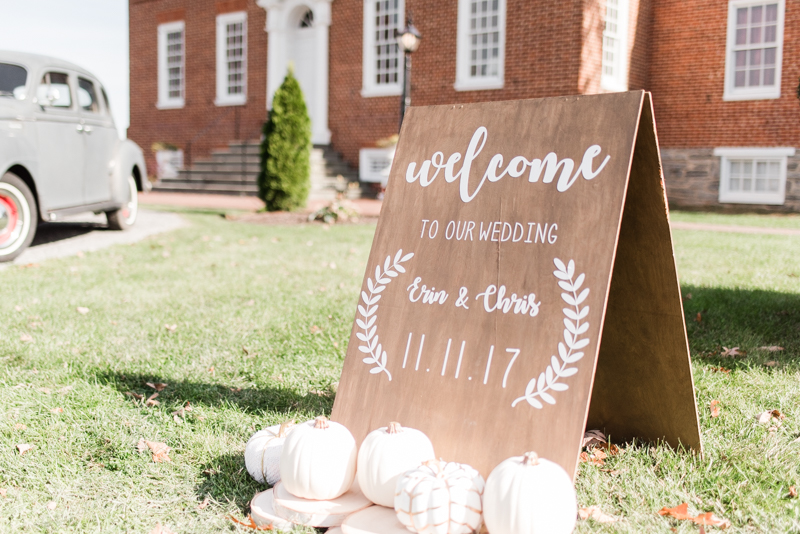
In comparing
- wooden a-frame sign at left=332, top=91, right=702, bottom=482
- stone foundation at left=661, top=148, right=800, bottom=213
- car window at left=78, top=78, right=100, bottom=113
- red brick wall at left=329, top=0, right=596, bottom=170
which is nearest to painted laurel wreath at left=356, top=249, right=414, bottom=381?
wooden a-frame sign at left=332, top=91, right=702, bottom=482

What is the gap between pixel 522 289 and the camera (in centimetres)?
233

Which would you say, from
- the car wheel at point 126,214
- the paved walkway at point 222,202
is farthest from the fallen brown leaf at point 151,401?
the paved walkway at point 222,202

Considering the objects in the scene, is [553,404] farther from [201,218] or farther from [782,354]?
[201,218]

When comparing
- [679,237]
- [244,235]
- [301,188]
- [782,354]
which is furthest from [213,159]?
[782,354]

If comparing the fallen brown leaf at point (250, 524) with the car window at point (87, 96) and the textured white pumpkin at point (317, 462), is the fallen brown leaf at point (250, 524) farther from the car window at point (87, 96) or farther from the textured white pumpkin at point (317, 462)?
the car window at point (87, 96)

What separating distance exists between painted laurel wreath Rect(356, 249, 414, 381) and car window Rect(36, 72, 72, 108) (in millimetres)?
6382

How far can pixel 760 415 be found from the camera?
3039mm

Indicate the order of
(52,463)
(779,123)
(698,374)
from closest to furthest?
(52,463), (698,374), (779,123)

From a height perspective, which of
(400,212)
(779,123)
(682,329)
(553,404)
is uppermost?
(779,123)

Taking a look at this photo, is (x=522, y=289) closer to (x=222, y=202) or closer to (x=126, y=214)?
(x=126, y=214)

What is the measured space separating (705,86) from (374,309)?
13.6 metres

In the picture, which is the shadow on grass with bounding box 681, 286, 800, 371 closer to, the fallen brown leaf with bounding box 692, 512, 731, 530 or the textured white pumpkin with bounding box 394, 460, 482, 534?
the fallen brown leaf with bounding box 692, 512, 731, 530

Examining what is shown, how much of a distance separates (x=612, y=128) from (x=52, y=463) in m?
2.32

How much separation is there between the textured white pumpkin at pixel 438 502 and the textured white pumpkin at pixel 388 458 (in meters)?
0.09
